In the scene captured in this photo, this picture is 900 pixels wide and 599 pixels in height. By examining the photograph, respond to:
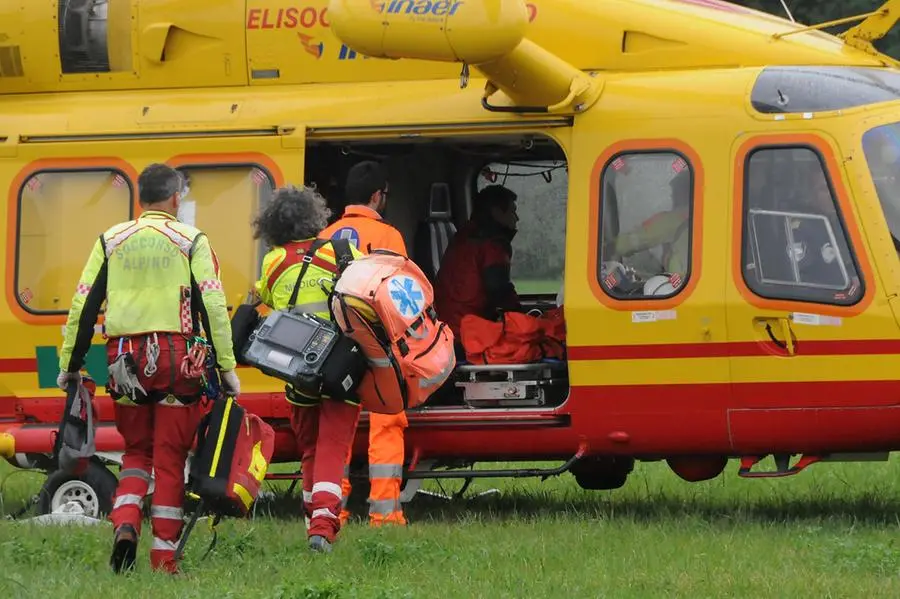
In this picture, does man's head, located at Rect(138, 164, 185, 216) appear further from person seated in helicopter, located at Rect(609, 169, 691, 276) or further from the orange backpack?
person seated in helicopter, located at Rect(609, 169, 691, 276)

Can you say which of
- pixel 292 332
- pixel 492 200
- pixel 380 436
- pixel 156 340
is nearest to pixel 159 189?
pixel 156 340

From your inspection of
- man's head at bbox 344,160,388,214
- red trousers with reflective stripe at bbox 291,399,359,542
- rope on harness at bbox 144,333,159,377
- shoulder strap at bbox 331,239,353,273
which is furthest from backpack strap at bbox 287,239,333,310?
man's head at bbox 344,160,388,214

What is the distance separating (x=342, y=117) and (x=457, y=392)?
1.73 metres

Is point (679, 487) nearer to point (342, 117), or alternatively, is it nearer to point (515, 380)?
point (515, 380)

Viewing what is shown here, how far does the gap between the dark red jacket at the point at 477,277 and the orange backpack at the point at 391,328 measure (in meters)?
1.73

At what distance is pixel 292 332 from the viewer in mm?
7887

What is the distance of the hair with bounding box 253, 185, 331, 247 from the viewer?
321 inches

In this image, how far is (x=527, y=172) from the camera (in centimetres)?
1095

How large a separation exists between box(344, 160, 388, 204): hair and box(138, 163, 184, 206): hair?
1.70 m

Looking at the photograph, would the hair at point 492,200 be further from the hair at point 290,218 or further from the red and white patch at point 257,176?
the hair at point 290,218

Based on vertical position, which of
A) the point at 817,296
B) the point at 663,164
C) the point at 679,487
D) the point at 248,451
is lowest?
the point at 679,487

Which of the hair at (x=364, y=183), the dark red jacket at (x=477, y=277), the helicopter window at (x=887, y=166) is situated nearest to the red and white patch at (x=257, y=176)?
the hair at (x=364, y=183)

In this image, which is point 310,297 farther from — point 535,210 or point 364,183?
point 535,210

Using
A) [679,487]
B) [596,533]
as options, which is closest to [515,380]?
[596,533]
